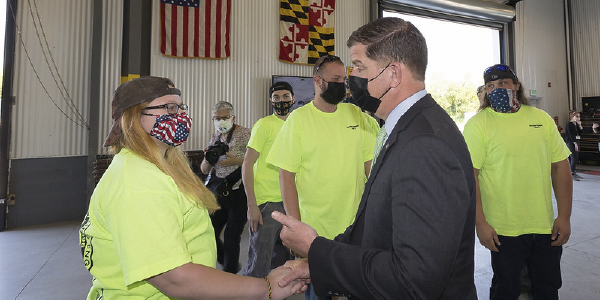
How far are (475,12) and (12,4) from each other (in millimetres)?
10807

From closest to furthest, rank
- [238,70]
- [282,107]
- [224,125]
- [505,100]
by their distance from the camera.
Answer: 1. [505,100]
2. [282,107]
3. [224,125]
4. [238,70]

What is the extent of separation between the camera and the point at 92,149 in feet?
18.3

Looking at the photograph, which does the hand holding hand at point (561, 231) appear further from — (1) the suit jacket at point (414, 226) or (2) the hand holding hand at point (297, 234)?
(2) the hand holding hand at point (297, 234)

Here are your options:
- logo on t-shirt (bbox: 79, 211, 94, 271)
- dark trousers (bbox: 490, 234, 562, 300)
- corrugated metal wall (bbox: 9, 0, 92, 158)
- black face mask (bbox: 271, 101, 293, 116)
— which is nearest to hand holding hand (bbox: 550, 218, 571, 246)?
dark trousers (bbox: 490, 234, 562, 300)

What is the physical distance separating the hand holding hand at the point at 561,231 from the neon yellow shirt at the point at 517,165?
38 millimetres

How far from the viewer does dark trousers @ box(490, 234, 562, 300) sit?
2.04 meters

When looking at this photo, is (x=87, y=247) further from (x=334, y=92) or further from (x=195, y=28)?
(x=195, y=28)

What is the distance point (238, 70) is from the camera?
22.9ft

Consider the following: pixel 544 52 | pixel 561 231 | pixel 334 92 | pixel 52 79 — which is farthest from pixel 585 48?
pixel 52 79

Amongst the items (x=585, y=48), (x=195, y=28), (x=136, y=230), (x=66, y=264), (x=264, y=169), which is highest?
(x=585, y=48)

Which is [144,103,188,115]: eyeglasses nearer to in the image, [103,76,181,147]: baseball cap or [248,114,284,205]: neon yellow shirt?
[103,76,181,147]: baseball cap

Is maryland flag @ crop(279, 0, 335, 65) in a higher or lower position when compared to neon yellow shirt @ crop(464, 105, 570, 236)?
higher

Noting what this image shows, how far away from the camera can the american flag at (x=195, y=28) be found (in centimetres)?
621

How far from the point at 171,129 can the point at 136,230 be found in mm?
484
